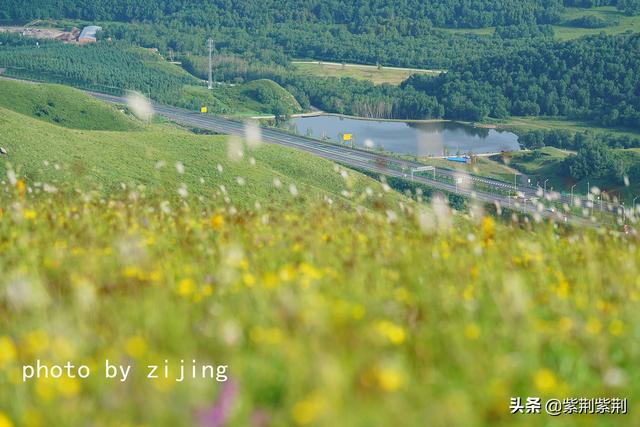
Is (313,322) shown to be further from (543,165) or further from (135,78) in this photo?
(135,78)

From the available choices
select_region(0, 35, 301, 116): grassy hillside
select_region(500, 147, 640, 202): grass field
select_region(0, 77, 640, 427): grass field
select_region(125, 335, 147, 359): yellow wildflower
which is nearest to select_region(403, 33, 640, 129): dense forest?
select_region(0, 35, 301, 116): grassy hillside

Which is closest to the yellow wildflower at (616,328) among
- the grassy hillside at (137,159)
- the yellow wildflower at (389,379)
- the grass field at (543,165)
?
the yellow wildflower at (389,379)

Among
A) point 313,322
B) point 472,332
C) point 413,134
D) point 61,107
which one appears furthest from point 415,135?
point 313,322

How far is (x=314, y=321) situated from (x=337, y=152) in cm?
10254

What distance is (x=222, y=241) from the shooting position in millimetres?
9906

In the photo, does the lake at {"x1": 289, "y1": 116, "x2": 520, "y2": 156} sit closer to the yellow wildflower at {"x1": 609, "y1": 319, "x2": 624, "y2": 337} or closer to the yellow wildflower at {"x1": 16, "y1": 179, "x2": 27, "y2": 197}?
the yellow wildflower at {"x1": 16, "y1": 179, "x2": 27, "y2": 197}

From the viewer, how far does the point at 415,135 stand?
140625mm

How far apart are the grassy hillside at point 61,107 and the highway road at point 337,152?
24.7m

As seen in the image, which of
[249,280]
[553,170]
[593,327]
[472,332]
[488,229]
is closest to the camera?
[472,332]

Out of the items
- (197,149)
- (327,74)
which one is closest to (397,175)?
(197,149)

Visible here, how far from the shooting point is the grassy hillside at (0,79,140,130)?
268 feet

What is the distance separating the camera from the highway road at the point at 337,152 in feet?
299

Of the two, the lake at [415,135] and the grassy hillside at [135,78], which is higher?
the grassy hillside at [135,78]

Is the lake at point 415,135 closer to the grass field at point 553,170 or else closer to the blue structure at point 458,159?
the blue structure at point 458,159
